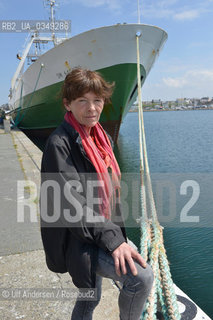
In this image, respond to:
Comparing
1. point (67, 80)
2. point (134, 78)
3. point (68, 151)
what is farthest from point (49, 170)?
point (134, 78)

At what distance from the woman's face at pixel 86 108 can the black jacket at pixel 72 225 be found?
90 mm

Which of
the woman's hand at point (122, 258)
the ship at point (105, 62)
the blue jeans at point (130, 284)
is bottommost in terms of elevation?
the blue jeans at point (130, 284)

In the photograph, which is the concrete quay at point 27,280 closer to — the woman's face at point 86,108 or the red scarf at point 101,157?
the red scarf at point 101,157

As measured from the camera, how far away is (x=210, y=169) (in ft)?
34.6

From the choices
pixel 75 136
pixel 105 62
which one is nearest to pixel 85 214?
pixel 75 136

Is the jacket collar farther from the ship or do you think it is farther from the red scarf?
the ship

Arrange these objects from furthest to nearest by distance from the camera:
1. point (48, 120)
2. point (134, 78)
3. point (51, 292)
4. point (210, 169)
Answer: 1. point (48, 120)
2. point (134, 78)
3. point (210, 169)
4. point (51, 292)

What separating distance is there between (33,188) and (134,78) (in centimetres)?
891

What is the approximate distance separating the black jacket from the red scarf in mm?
37

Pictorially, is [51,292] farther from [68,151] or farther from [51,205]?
[68,151]

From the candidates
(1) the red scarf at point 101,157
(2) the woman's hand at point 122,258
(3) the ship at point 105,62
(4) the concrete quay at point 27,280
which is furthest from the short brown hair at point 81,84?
(3) the ship at point 105,62

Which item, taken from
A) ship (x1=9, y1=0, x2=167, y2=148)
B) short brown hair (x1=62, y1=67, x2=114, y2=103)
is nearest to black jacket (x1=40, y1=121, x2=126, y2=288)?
short brown hair (x1=62, y1=67, x2=114, y2=103)

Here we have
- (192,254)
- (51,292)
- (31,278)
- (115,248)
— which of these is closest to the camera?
(115,248)

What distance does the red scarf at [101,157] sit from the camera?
144cm
